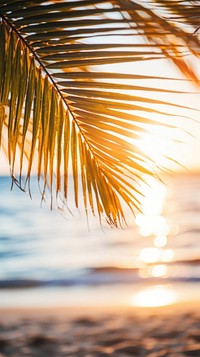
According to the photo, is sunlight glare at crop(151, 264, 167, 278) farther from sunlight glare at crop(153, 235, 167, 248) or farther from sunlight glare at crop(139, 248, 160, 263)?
sunlight glare at crop(153, 235, 167, 248)

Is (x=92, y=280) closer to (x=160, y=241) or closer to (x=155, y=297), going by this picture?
(x=155, y=297)

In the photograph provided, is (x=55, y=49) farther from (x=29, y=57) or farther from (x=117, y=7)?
(x=117, y=7)

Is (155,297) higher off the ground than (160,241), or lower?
lower

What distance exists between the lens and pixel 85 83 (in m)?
1.99

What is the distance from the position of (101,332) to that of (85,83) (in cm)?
522

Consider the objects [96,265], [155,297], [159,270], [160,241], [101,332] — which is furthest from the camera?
[160,241]

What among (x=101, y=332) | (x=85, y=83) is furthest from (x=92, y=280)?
(x=85, y=83)

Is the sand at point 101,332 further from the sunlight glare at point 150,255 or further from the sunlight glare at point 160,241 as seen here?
the sunlight glare at point 160,241

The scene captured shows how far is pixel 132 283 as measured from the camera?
388 inches

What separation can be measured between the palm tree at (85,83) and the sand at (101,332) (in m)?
4.26

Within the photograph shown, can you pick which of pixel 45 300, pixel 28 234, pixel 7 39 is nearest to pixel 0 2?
pixel 7 39

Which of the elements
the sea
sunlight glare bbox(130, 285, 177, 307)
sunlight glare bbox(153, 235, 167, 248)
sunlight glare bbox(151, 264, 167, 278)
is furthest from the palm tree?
sunlight glare bbox(153, 235, 167, 248)

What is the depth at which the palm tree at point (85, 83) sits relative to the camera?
1869 millimetres

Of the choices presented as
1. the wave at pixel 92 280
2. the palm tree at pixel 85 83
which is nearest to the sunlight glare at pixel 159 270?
the wave at pixel 92 280
